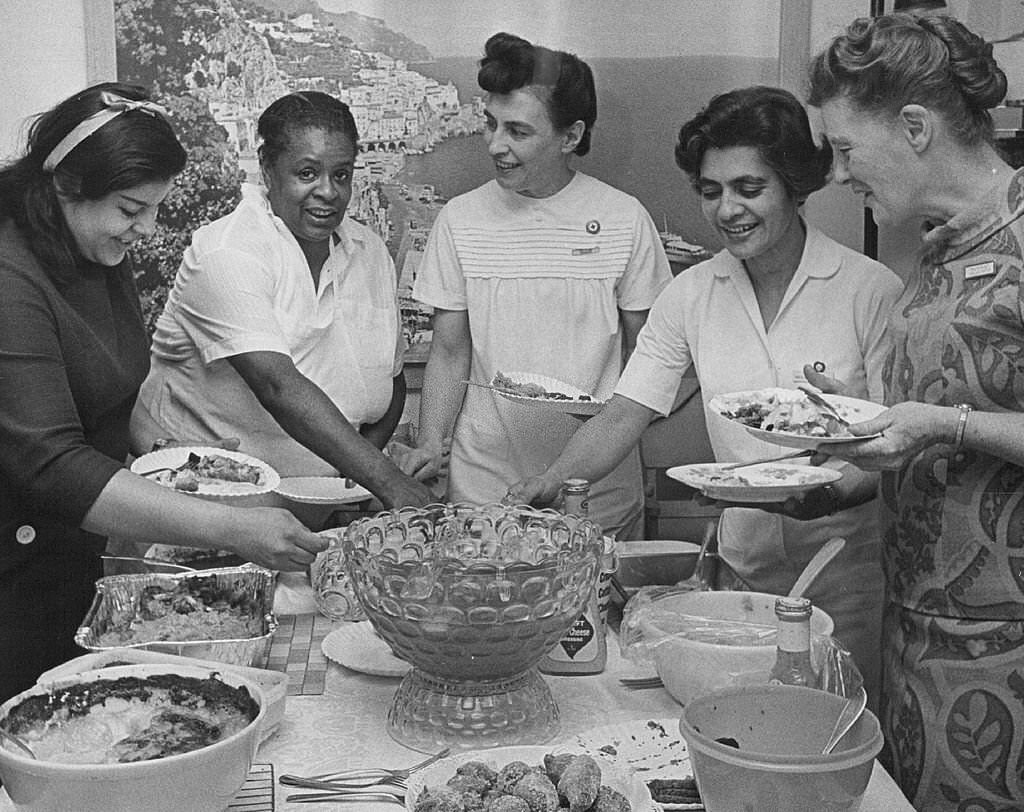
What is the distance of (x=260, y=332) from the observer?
242cm

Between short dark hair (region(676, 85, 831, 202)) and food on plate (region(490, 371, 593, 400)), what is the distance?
602 millimetres

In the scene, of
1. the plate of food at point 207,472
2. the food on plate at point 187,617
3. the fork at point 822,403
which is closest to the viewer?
the food on plate at point 187,617

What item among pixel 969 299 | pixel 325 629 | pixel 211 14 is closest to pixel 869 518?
pixel 969 299

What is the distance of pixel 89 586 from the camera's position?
83.5 inches

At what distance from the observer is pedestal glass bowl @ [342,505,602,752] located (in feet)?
4.24

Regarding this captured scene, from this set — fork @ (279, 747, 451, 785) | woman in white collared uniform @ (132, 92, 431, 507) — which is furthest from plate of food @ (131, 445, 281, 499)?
fork @ (279, 747, 451, 785)

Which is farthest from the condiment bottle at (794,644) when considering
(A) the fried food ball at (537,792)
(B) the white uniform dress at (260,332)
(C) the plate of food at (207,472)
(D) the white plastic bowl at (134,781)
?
(B) the white uniform dress at (260,332)

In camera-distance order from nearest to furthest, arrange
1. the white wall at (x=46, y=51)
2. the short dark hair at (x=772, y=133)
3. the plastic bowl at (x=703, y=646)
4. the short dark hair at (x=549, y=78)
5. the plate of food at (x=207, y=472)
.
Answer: the plastic bowl at (x=703, y=646) < the plate of food at (x=207, y=472) < the short dark hair at (x=772, y=133) < the short dark hair at (x=549, y=78) < the white wall at (x=46, y=51)

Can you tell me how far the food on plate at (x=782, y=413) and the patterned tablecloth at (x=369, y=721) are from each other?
19.4 inches

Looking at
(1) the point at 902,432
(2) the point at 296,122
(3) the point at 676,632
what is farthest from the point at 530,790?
(2) the point at 296,122

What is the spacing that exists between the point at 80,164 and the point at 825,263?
1.33 m

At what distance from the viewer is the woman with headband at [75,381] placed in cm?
170

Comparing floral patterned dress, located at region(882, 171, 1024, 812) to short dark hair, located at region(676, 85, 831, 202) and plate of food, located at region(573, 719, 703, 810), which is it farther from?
plate of food, located at region(573, 719, 703, 810)

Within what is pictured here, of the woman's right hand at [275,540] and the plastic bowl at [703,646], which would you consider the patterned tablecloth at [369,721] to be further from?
the woman's right hand at [275,540]
